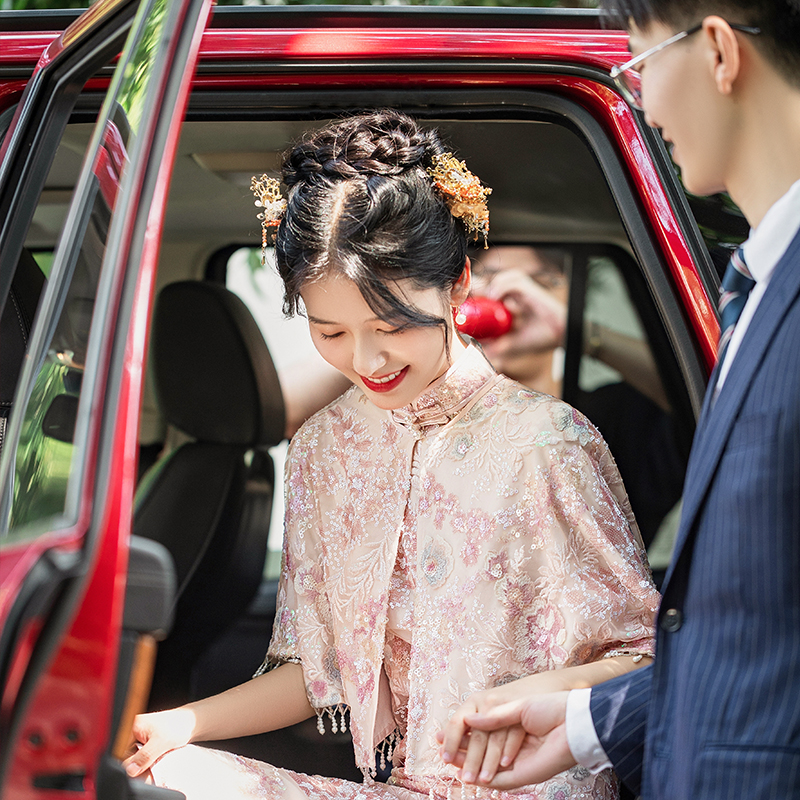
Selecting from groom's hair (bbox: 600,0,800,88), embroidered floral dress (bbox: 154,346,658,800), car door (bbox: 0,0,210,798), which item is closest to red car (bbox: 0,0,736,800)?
car door (bbox: 0,0,210,798)

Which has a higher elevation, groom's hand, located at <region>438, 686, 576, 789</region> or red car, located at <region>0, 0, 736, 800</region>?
red car, located at <region>0, 0, 736, 800</region>

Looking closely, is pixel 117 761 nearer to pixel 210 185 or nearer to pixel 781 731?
pixel 781 731

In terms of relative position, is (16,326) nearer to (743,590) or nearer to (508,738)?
(508,738)

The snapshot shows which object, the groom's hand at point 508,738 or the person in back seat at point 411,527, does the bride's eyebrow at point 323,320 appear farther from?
the groom's hand at point 508,738

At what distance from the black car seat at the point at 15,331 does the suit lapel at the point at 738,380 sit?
1111 millimetres

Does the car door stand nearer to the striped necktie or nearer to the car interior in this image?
the car interior

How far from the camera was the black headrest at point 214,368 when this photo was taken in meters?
2.49

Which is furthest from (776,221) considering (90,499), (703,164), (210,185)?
(210,185)

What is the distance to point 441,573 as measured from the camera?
65.0 inches

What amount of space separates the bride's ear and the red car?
28cm

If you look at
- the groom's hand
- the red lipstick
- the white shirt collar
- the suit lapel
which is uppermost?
the white shirt collar

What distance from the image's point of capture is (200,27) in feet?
3.25

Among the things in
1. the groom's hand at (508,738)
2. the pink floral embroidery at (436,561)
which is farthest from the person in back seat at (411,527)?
the groom's hand at (508,738)

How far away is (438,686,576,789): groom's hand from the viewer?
127 centimetres
